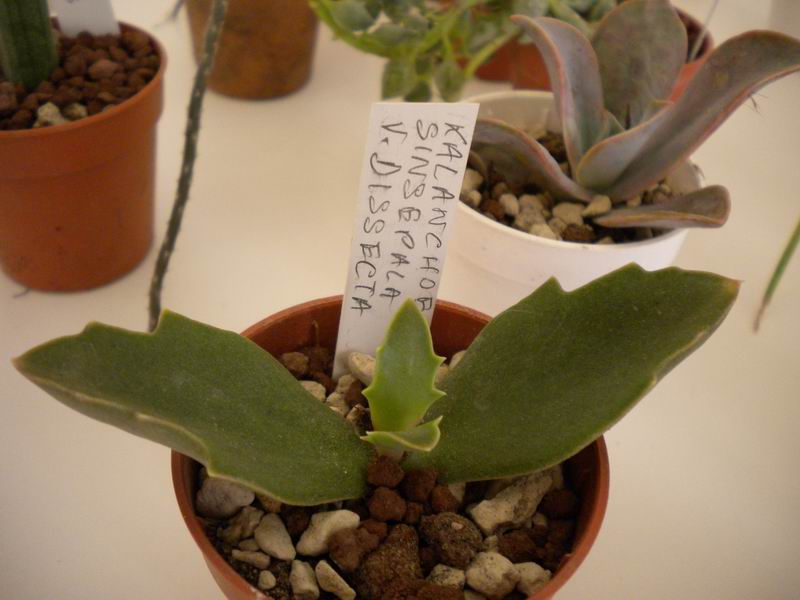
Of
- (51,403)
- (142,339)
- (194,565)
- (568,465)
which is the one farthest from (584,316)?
(51,403)

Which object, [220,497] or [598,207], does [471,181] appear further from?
[220,497]

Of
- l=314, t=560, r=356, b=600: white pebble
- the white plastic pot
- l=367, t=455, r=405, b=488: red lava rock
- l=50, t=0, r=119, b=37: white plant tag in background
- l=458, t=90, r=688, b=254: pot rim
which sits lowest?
l=314, t=560, r=356, b=600: white pebble

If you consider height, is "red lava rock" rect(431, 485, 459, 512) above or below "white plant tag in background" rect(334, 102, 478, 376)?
below

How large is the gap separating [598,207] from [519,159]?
0.09 meters

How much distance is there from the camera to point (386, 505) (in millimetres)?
499

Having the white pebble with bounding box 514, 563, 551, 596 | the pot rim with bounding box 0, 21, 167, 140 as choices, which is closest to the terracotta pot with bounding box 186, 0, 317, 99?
the pot rim with bounding box 0, 21, 167, 140

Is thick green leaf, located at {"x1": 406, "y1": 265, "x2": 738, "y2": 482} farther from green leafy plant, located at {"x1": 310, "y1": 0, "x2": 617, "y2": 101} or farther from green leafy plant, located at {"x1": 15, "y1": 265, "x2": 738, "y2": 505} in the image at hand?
green leafy plant, located at {"x1": 310, "y1": 0, "x2": 617, "y2": 101}

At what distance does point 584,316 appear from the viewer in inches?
19.3

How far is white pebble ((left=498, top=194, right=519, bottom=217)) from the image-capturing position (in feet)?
2.38

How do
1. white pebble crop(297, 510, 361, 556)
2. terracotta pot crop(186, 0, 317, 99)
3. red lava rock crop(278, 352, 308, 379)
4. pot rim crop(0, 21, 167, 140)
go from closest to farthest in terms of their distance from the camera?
white pebble crop(297, 510, 361, 556) → red lava rock crop(278, 352, 308, 379) → pot rim crop(0, 21, 167, 140) → terracotta pot crop(186, 0, 317, 99)

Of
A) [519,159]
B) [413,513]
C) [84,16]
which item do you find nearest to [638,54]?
[519,159]

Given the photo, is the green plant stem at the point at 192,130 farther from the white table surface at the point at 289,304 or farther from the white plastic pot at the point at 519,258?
the white plastic pot at the point at 519,258

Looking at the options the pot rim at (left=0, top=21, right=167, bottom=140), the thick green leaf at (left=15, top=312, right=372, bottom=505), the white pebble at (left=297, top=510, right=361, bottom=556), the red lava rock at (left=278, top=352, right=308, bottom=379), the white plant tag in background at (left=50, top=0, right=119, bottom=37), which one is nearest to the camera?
the thick green leaf at (left=15, top=312, right=372, bottom=505)

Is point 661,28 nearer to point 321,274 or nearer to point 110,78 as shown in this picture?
point 321,274
